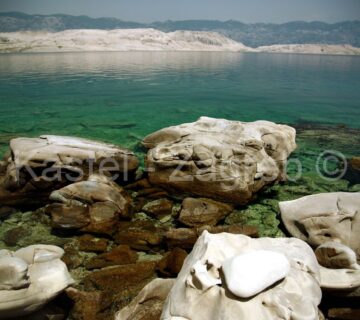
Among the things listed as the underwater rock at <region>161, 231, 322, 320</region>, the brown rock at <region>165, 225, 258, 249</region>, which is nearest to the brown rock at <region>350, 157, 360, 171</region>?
the brown rock at <region>165, 225, 258, 249</region>

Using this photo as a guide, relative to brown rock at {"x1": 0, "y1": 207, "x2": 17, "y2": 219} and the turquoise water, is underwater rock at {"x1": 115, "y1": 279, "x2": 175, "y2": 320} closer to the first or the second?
brown rock at {"x1": 0, "y1": 207, "x2": 17, "y2": 219}

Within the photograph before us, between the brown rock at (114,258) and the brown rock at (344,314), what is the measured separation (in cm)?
413

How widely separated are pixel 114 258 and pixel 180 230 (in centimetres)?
171

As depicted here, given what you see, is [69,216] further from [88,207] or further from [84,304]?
[84,304]

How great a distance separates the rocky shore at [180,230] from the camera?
4574 millimetres

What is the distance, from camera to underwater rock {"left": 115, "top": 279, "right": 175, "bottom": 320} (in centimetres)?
528

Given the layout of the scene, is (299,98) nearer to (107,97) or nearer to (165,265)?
(107,97)

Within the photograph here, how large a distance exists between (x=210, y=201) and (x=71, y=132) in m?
11.3

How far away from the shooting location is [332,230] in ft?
24.1

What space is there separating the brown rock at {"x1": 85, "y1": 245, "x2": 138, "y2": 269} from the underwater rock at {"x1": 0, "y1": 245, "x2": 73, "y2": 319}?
1525mm

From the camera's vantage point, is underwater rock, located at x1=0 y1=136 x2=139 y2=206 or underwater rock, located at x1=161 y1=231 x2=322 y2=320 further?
underwater rock, located at x1=0 y1=136 x2=139 y2=206

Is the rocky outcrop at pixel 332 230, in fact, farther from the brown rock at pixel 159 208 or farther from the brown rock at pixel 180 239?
the brown rock at pixel 159 208

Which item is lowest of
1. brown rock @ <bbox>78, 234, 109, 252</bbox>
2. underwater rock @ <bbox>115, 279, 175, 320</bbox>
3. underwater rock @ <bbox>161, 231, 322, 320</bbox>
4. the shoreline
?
brown rock @ <bbox>78, 234, 109, 252</bbox>

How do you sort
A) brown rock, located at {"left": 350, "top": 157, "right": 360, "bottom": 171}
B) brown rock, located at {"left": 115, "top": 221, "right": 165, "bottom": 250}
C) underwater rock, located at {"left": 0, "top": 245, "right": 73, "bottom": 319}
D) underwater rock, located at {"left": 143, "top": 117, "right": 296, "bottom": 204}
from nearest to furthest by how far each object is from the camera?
underwater rock, located at {"left": 0, "top": 245, "right": 73, "bottom": 319}
brown rock, located at {"left": 115, "top": 221, "right": 165, "bottom": 250}
underwater rock, located at {"left": 143, "top": 117, "right": 296, "bottom": 204}
brown rock, located at {"left": 350, "top": 157, "right": 360, "bottom": 171}
